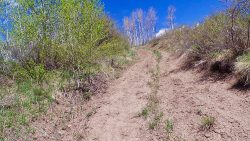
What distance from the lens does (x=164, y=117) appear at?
31.2 feet

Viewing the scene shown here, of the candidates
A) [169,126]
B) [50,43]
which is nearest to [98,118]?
[169,126]

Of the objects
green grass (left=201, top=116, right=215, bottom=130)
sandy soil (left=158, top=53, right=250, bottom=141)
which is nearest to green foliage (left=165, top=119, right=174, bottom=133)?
sandy soil (left=158, top=53, right=250, bottom=141)

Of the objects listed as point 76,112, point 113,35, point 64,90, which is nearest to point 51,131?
point 76,112

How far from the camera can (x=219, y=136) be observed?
302 inches

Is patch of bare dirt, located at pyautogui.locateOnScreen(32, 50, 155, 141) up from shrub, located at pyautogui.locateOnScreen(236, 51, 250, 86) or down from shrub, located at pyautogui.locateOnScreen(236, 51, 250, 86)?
down

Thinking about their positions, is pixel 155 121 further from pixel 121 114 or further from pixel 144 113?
pixel 121 114

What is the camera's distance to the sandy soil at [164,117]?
26.9ft

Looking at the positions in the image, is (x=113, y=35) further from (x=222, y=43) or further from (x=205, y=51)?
(x=222, y=43)

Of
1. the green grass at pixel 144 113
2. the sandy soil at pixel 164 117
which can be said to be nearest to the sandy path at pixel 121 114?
the sandy soil at pixel 164 117

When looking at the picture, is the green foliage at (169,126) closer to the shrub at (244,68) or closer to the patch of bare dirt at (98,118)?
the patch of bare dirt at (98,118)

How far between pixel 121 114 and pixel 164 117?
67.6 inches

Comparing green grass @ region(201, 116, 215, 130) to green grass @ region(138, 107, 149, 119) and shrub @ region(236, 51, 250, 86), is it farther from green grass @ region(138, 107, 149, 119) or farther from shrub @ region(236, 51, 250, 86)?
shrub @ region(236, 51, 250, 86)

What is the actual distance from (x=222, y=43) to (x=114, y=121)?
7.05 metres

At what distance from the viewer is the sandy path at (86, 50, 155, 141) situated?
29.2ft
